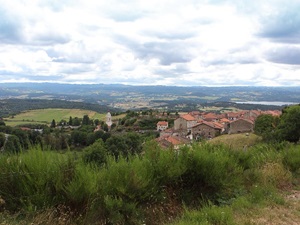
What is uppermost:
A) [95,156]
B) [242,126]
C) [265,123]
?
[95,156]

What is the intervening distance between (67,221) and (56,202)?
377 mm

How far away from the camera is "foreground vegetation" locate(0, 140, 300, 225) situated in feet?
14.8

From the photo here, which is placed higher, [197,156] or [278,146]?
[197,156]

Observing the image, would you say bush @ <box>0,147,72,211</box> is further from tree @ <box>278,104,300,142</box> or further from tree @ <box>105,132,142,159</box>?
tree @ <box>278,104,300,142</box>

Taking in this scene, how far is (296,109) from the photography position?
36.2 metres

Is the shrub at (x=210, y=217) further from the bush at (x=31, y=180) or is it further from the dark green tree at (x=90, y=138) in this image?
the dark green tree at (x=90, y=138)

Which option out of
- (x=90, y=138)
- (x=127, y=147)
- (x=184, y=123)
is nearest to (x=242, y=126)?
(x=184, y=123)

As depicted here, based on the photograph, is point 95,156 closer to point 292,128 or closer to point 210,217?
point 210,217

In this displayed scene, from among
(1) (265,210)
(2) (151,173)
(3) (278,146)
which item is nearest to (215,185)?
(1) (265,210)

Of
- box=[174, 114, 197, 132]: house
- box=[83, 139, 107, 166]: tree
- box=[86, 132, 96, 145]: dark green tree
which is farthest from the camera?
box=[174, 114, 197, 132]: house

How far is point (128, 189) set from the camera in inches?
197

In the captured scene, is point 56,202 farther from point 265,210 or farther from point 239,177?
point 239,177

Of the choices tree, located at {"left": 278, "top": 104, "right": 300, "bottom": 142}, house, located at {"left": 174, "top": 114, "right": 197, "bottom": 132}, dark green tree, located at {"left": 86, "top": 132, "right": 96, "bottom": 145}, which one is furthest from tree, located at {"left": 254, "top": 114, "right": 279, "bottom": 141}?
house, located at {"left": 174, "top": 114, "right": 197, "bottom": 132}

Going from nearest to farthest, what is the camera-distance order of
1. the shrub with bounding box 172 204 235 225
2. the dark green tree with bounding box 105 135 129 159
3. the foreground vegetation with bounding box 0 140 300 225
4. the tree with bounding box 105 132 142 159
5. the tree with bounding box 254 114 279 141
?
the shrub with bounding box 172 204 235 225, the foreground vegetation with bounding box 0 140 300 225, the dark green tree with bounding box 105 135 129 159, the tree with bounding box 105 132 142 159, the tree with bounding box 254 114 279 141
